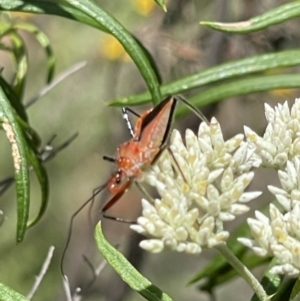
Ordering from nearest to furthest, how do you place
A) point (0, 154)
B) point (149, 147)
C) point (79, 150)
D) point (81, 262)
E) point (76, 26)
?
point (149, 147) < point (81, 262) < point (0, 154) < point (79, 150) < point (76, 26)

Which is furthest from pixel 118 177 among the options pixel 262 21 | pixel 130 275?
pixel 262 21

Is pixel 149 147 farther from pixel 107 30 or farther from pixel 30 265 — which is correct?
pixel 30 265

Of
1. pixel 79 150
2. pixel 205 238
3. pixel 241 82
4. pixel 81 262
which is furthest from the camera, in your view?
pixel 79 150

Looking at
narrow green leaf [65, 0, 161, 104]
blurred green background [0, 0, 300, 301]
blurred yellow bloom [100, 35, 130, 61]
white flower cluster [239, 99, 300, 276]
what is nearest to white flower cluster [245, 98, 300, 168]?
white flower cluster [239, 99, 300, 276]

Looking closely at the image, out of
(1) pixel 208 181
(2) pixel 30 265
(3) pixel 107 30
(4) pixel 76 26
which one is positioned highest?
(3) pixel 107 30

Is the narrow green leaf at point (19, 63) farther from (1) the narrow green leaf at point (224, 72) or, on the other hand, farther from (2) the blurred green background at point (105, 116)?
(2) the blurred green background at point (105, 116)

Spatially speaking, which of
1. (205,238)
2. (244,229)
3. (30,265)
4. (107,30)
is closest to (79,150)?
(30,265)

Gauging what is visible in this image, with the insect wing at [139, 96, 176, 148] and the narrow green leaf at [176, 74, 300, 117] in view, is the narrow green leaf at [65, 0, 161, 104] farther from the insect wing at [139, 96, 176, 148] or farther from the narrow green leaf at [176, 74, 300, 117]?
the narrow green leaf at [176, 74, 300, 117]
